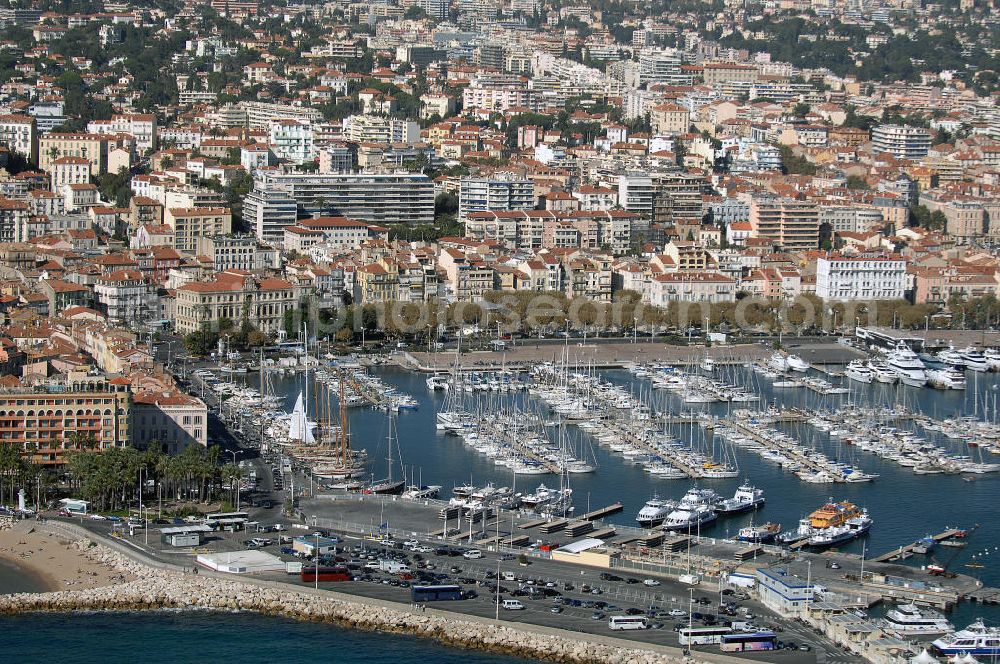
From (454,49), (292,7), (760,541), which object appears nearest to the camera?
(760,541)

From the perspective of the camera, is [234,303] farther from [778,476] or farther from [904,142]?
[904,142]

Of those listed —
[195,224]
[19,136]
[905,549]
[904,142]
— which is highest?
[904,142]

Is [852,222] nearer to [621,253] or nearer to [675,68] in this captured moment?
[621,253]

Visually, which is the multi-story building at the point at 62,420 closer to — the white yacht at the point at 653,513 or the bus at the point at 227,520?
the bus at the point at 227,520

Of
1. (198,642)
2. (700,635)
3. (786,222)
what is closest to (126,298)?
(786,222)

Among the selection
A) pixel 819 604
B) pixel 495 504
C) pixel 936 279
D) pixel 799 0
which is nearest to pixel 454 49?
pixel 799 0

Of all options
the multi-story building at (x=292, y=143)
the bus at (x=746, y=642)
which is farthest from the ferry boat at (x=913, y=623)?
the multi-story building at (x=292, y=143)
